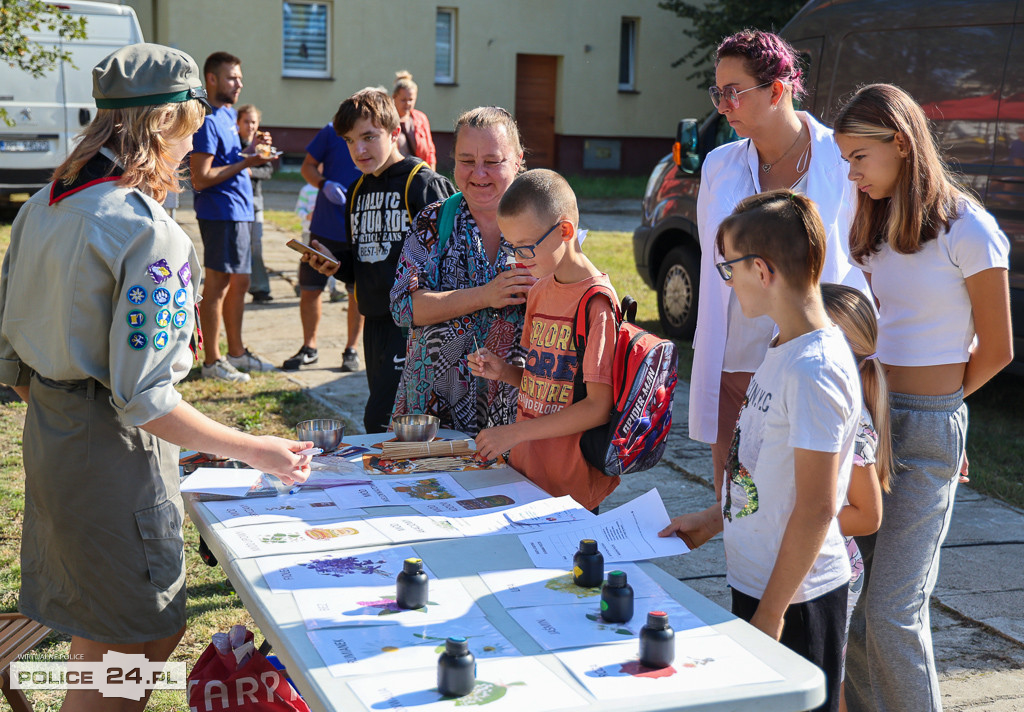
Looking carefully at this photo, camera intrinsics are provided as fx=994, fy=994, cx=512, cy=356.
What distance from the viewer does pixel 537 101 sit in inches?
922

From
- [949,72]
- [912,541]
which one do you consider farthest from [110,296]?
[949,72]

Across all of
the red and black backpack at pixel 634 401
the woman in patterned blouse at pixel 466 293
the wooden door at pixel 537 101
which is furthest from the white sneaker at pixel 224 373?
the wooden door at pixel 537 101

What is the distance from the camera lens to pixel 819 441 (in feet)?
6.28

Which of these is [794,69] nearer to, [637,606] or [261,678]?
[637,606]

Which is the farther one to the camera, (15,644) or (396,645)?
(15,644)

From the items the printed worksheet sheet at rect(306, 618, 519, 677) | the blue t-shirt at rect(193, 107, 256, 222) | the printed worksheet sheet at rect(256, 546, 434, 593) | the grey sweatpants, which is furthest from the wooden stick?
the blue t-shirt at rect(193, 107, 256, 222)

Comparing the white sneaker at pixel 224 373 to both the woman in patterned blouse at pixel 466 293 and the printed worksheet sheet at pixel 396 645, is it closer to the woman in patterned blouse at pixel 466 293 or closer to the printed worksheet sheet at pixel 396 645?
the woman in patterned blouse at pixel 466 293

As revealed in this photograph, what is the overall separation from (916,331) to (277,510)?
64.5 inches

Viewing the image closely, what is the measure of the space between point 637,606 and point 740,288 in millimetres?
687

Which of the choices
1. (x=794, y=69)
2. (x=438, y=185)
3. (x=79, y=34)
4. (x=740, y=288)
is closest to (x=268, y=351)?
(x=79, y=34)

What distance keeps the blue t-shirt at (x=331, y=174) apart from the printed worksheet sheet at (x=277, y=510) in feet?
14.8

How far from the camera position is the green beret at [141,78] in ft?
6.82

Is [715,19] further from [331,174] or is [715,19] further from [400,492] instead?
[400,492]

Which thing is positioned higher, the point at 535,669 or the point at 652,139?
the point at 652,139
